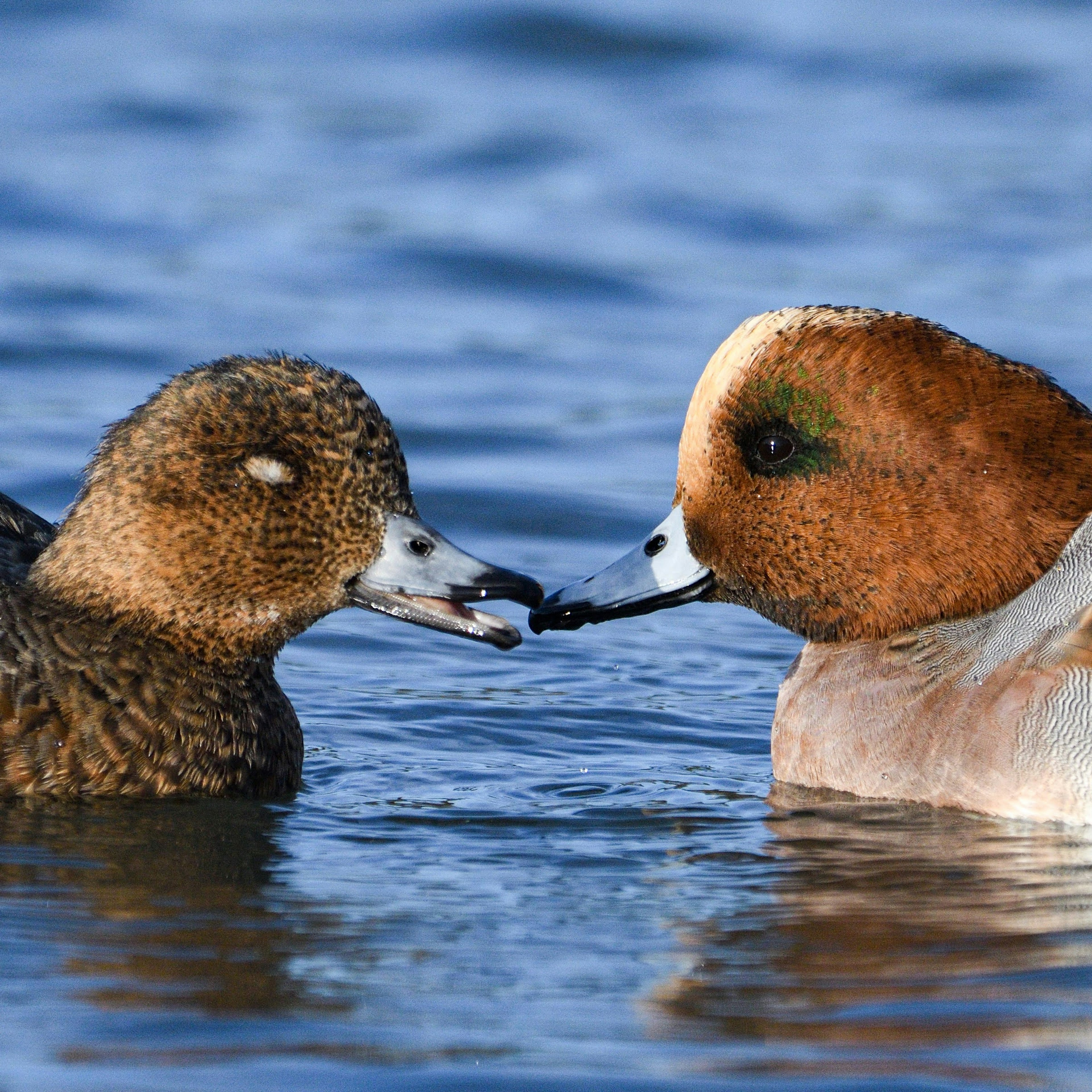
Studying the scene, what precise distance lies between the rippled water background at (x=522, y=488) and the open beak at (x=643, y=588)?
0.43 m

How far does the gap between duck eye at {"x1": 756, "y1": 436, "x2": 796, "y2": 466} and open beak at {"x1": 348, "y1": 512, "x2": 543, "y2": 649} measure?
2.58 ft

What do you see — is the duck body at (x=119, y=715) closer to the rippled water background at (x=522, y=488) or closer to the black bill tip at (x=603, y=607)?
the rippled water background at (x=522, y=488)

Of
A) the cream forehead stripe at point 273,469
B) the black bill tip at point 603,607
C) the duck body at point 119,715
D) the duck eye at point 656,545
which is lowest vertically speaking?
the duck body at point 119,715

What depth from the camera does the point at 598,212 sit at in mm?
13273

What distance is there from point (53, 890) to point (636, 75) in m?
11.1

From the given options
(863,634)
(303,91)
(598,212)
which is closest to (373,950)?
(863,634)

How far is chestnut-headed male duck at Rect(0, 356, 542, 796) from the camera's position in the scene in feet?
17.5

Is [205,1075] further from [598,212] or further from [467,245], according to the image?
[598,212]

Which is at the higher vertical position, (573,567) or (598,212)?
(598,212)

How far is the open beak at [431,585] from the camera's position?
5371 millimetres

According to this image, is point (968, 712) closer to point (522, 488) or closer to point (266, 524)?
point (266, 524)

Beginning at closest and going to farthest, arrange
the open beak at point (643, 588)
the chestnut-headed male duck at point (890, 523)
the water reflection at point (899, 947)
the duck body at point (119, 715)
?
the water reflection at point (899, 947), the duck body at point (119, 715), the chestnut-headed male duck at point (890, 523), the open beak at point (643, 588)

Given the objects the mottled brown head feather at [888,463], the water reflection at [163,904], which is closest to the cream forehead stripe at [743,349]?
the mottled brown head feather at [888,463]

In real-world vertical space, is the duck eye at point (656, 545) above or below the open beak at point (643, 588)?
above
